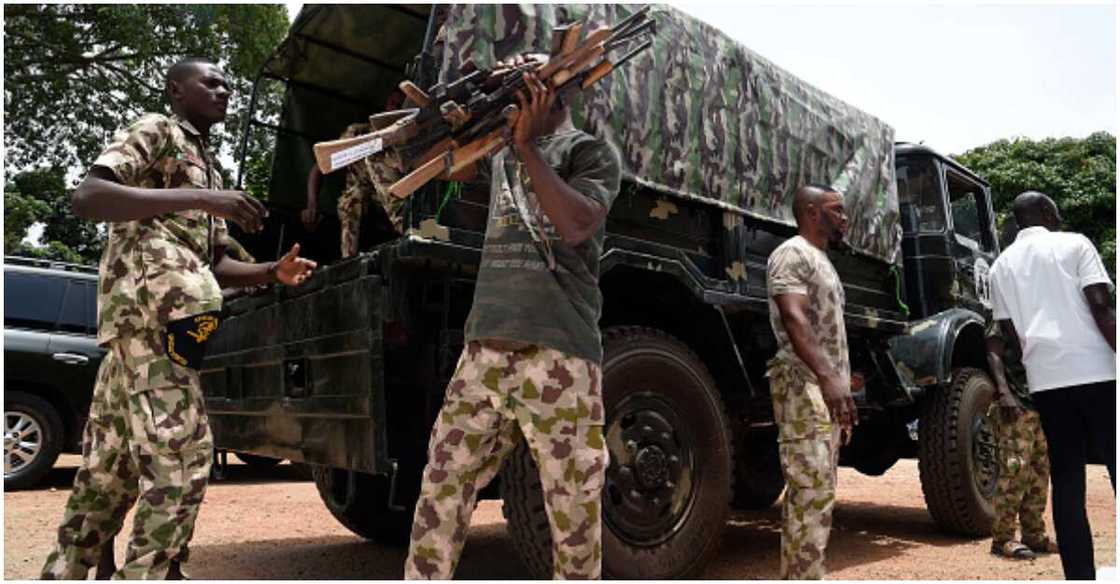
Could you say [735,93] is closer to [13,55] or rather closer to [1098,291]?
[1098,291]

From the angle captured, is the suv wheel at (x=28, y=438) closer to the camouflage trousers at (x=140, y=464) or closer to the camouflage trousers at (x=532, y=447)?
the camouflage trousers at (x=140, y=464)

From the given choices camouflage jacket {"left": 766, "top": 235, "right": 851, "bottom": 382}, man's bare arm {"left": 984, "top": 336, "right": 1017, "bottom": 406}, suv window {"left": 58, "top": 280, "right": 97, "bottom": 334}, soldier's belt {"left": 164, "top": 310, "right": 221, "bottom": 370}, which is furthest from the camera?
suv window {"left": 58, "top": 280, "right": 97, "bottom": 334}

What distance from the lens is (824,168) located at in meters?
5.11

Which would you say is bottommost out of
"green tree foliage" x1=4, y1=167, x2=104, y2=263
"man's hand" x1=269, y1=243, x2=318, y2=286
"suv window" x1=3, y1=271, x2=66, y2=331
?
"man's hand" x1=269, y1=243, x2=318, y2=286

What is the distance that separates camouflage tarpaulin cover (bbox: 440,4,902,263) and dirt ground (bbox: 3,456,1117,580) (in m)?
1.68

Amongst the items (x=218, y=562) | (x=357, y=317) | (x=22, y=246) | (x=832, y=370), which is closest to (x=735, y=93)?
(x=832, y=370)

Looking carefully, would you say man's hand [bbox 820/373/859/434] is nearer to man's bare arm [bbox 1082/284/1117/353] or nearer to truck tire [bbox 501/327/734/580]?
truck tire [bbox 501/327/734/580]

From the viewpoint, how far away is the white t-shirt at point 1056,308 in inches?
133

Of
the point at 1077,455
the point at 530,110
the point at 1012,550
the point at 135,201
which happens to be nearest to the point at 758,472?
the point at 1012,550

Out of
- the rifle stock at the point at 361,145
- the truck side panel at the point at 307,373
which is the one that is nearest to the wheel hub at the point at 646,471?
the truck side panel at the point at 307,373

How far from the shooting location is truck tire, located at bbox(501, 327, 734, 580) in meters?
3.27

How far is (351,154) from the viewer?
2537mm

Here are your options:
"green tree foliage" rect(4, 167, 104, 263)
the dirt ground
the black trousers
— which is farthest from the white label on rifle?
"green tree foliage" rect(4, 167, 104, 263)

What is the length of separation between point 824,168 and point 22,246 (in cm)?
1424
